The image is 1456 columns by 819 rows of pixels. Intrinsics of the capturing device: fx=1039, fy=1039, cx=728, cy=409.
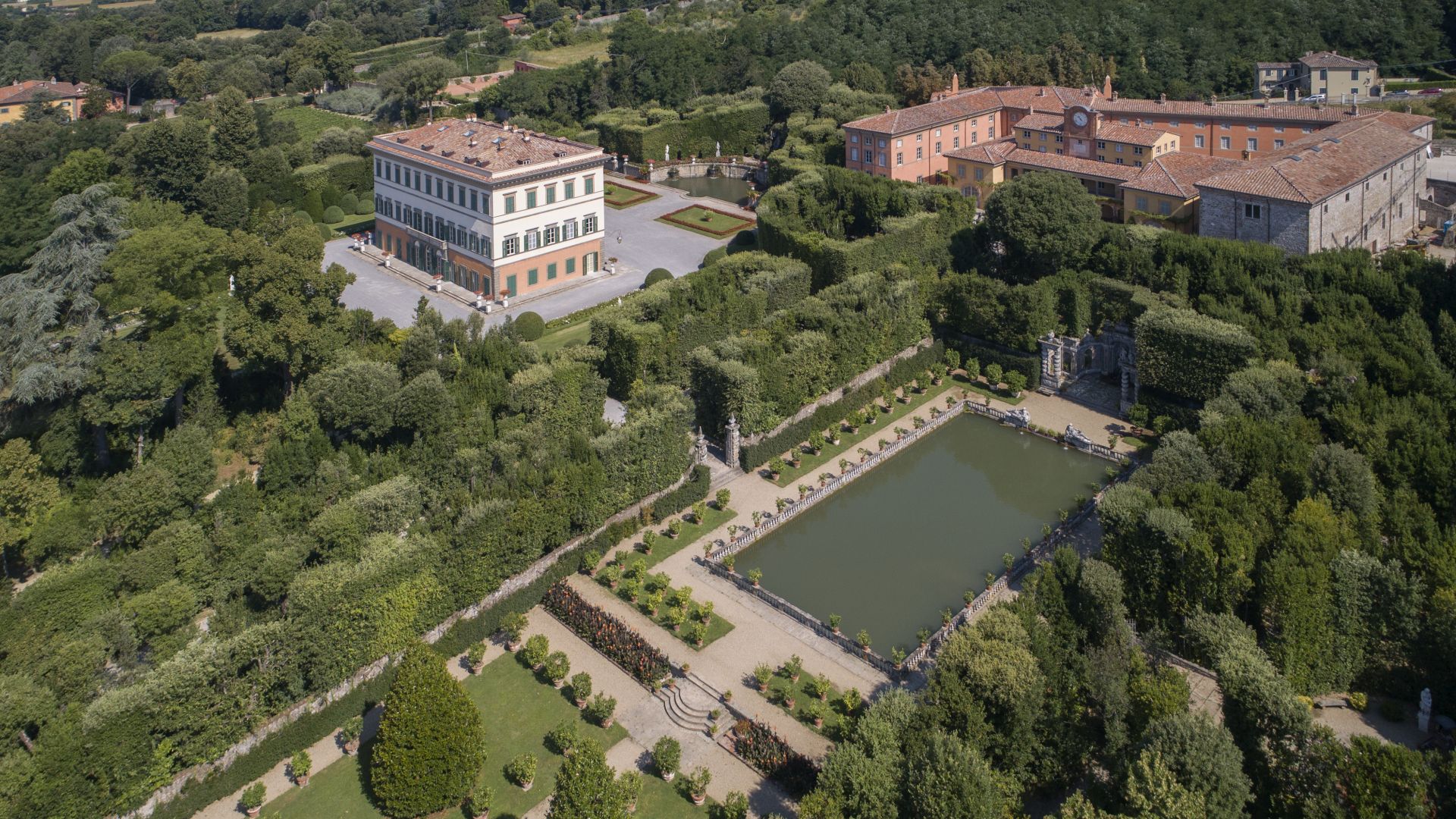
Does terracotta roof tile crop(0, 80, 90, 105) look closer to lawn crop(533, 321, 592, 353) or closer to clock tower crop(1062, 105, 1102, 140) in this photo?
lawn crop(533, 321, 592, 353)

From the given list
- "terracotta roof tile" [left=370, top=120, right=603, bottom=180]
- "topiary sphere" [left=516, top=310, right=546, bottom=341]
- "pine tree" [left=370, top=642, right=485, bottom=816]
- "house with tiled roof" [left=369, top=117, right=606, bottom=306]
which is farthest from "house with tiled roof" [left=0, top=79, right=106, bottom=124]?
"pine tree" [left=370, top=642, right=485, bottom=816]

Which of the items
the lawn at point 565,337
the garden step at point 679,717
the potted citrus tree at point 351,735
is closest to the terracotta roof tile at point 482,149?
the lawn at point 565,337

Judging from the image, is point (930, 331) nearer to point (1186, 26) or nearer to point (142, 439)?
point (142, 439)

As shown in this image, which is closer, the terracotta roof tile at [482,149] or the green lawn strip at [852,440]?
the green lawn strip at [852,440]

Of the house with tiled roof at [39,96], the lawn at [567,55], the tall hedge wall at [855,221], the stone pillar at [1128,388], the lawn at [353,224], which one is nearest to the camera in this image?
the stone pillar at [1128,388]

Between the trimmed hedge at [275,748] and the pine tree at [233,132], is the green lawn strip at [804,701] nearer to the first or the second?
the trimmed hedge at [275,748]

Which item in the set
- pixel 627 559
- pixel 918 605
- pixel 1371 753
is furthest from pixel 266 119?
pixel 1371 753
